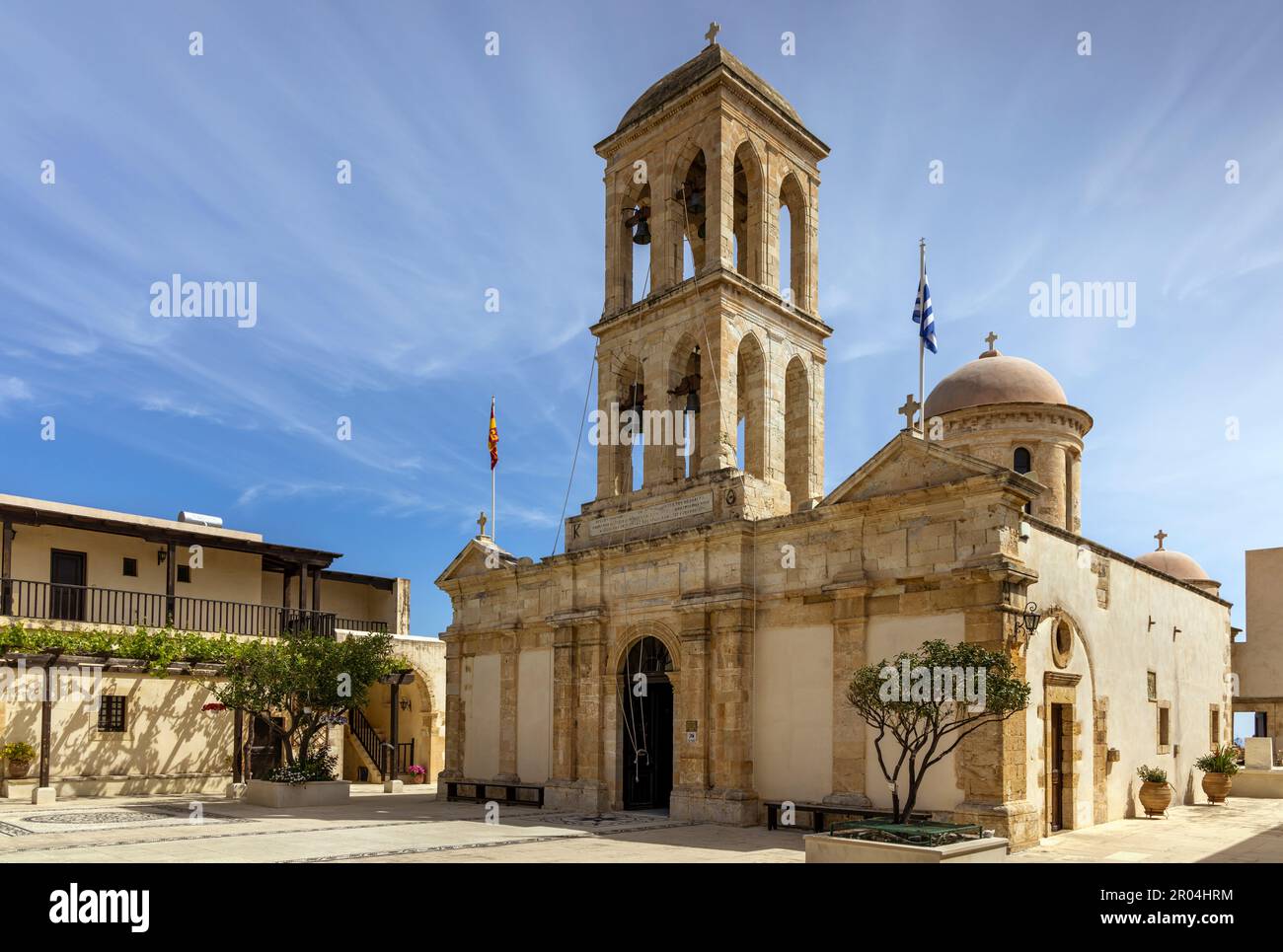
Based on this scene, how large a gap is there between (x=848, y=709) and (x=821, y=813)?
1758mm

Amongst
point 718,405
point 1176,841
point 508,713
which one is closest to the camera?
point 1176,841

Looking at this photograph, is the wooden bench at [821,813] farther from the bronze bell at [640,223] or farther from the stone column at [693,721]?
the bronze bell at [640,223]

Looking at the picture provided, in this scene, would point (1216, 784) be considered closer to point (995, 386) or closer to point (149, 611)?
point (995, 386)

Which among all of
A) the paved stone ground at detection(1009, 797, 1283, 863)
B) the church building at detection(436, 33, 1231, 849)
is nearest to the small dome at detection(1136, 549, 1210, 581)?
the church building at detection(436, 33, 1231, 849)

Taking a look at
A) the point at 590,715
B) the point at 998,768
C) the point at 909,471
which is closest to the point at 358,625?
the point at 590,715

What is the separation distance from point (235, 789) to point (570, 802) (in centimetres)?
856

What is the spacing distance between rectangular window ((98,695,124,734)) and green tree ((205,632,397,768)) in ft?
17.6

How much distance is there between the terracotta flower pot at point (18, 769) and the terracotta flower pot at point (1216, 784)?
26.9 m

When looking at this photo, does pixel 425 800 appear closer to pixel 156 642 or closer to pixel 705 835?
pixel 156 642

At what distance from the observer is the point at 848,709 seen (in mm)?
17062

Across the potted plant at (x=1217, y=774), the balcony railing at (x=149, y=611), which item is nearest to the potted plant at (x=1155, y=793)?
the potted plant at (x=1217, y=774)

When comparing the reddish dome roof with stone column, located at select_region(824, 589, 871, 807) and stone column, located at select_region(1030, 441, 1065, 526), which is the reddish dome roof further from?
stone column, located at select_region(824, 589, 871, 807)

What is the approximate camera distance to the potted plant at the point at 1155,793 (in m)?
19.4
